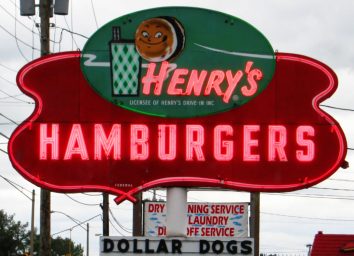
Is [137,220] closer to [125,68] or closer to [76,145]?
[76,145]

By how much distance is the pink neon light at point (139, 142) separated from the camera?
20391 mm

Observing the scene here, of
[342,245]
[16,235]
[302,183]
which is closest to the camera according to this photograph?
[302,183]

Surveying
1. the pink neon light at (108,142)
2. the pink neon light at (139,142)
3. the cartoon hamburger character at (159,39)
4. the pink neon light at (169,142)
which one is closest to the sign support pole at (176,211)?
the pink neon light at (169,142)

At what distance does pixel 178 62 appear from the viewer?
20.8 meters

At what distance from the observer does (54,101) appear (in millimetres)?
20797

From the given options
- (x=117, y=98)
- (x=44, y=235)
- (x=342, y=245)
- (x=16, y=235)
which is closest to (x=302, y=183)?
(x=117, y=98)

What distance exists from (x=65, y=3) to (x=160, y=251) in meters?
11.3

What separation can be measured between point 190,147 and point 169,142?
0.45 metres

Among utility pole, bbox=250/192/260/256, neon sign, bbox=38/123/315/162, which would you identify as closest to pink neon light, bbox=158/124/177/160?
neon sign, bbox=38/123/315/162

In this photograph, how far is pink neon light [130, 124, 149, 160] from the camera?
66.9 ft

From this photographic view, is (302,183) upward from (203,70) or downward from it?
downward

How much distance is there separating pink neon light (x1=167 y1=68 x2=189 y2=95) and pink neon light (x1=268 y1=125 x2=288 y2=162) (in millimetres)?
2073

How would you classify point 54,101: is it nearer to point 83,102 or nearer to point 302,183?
point 83,102

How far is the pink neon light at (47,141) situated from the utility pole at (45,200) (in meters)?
7.32
